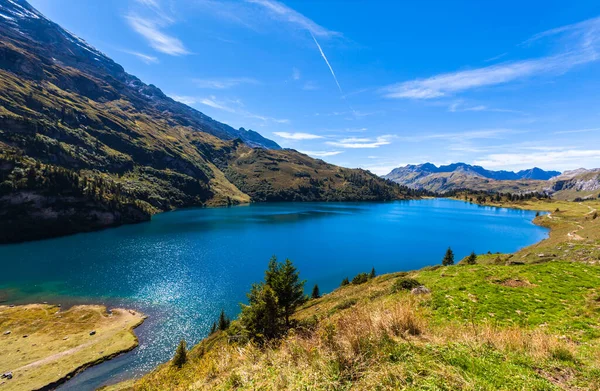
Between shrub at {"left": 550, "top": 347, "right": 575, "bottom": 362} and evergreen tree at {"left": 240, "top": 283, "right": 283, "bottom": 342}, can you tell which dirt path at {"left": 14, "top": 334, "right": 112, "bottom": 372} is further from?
shrub at {"left": 550, "top": 347, "right": 575, "bottom": 362}

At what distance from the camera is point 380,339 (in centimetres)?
698

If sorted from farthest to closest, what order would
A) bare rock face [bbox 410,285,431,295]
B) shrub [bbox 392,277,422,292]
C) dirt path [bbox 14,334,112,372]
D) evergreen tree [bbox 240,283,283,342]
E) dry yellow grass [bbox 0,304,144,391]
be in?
dirt path [bbox 14,334,112,372], dry yellow grass [bbox 0,304,144,391], shrub [bbox 392,277,422,292], evergreen tree [bbox 240,283,283,342], bare rock face [bbox 410,285,431,295]

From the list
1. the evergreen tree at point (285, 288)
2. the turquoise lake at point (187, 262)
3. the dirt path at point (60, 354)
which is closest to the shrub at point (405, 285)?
the evergreen tree at point (285, 288)

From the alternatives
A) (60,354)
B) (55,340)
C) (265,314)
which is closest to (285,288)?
(265,314)

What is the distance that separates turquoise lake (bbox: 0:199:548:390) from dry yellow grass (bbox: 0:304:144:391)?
235cm

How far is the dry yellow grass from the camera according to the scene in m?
31.9

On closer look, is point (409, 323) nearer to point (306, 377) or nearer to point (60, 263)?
point (306, 377)

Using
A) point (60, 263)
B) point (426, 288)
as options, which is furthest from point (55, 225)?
point (426, 288)

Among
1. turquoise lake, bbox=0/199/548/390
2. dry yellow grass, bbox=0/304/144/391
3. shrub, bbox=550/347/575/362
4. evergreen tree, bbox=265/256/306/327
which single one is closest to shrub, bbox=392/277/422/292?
evergreen tree, bbox=265/256/306/327

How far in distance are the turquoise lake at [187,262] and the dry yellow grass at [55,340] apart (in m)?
2.35

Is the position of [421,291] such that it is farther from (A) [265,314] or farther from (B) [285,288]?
(B) [285,288]

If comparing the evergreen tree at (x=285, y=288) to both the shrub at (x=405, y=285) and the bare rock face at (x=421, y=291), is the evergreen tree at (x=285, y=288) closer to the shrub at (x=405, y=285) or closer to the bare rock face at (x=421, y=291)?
the shrub at (x=405, y=285)

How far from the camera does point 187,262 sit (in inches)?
3100

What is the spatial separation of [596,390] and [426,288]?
13536 millimetres
